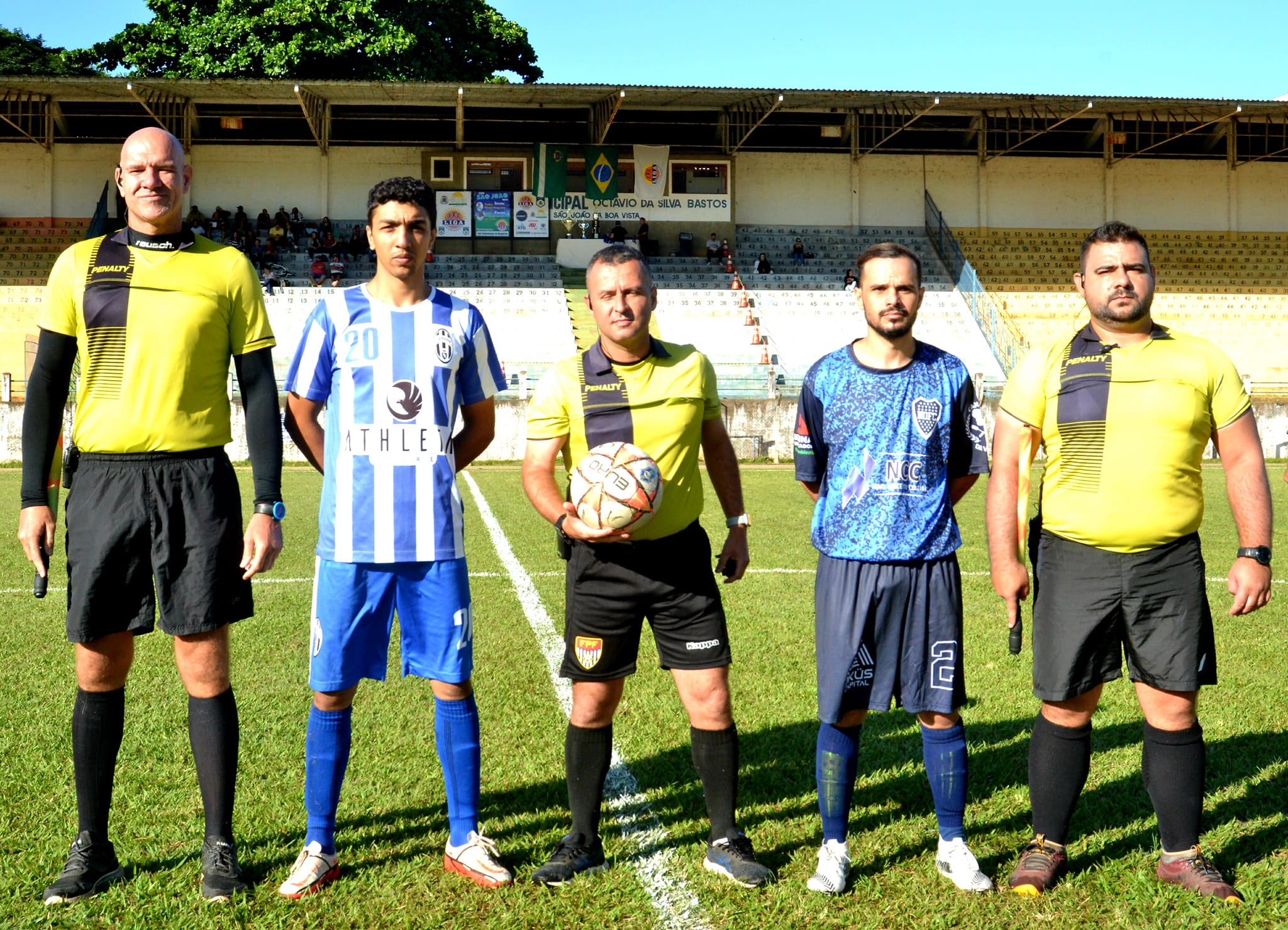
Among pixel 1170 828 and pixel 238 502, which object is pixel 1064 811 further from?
pixel 238 502

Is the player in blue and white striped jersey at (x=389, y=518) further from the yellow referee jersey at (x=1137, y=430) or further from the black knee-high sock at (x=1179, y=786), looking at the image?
the black knee-high sock at (x=1179, y=786)

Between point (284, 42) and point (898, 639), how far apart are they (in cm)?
3709

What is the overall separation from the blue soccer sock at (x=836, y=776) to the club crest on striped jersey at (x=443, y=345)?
1.66m

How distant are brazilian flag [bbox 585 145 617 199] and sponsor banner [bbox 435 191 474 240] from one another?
3.54 meters

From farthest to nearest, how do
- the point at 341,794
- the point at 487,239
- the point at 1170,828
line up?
the point at 487,239
the point at 341,794
the point at 1170,828

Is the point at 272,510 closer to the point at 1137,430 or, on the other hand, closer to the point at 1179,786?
the point at 1137,430

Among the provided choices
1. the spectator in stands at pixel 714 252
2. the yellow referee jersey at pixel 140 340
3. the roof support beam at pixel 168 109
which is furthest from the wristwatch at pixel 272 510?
the spectator in stands at pixel 714 252

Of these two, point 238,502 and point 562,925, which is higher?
point 238,502

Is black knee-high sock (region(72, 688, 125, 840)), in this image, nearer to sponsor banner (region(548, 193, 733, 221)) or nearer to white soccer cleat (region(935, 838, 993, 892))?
white soccer cleat (region(935, 838, 993, 892))

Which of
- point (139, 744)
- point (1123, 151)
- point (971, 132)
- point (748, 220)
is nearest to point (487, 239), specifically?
point (748, 220)

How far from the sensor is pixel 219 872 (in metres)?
3.33

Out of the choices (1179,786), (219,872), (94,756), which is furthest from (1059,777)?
(94,756)

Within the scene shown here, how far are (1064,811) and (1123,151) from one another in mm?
35762

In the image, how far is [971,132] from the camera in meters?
34.5
